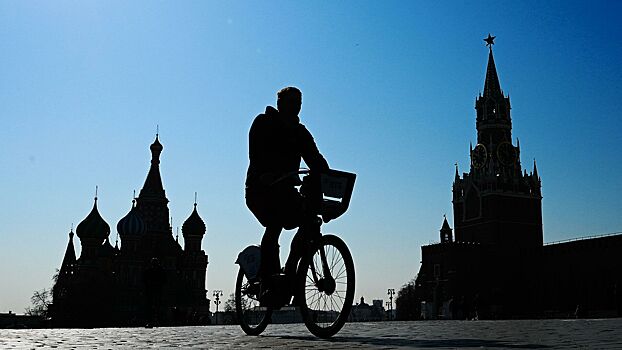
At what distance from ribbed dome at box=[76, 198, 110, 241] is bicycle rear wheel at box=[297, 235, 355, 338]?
88671 millimetres

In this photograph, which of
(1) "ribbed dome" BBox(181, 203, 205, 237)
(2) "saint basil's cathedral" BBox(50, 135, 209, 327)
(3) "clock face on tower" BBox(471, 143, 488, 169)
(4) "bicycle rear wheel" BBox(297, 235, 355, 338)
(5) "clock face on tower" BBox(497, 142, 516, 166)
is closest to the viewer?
(4) "bicycle rear wheel" BBox(297, 235, 355, 338)

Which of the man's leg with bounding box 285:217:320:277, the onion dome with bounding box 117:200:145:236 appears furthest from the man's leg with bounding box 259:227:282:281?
the onion dome with bounding box 117:200:145:236

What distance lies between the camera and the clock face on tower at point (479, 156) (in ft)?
335

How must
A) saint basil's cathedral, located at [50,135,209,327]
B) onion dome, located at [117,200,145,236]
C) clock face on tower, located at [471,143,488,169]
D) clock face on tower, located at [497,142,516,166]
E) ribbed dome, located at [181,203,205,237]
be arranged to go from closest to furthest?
saint basil's cathedral, located at [50,135,209,327] < onion dome, located at [117,200,145,236] < ribbed dome, located at [181,203,205,237] < clock face on tower, located at [497,142,516,166] < clock face on tower, located at [471,143,488,169]

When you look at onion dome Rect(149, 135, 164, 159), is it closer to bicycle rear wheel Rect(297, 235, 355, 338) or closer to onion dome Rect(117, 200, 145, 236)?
onion dome Rect(117, 200, 145, 236)

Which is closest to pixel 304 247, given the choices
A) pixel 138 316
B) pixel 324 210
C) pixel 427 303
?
pixel 324 210

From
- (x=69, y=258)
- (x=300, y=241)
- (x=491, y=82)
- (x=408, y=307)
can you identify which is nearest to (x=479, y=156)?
(x=491, y=82)

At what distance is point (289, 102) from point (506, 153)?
98.5 metres

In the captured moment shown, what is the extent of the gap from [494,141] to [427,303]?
25.6 m

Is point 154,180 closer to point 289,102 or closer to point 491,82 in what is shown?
point 491,82

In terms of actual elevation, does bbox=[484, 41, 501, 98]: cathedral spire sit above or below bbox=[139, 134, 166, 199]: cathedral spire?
above

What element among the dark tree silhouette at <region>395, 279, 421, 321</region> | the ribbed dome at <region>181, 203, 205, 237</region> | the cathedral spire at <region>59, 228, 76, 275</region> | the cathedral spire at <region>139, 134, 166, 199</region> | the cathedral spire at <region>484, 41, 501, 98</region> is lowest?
the dark tree silhouette at <region>395, 279, 421, 321</region>

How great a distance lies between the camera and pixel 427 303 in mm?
89438

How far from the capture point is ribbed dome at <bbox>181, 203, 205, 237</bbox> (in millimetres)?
94125
